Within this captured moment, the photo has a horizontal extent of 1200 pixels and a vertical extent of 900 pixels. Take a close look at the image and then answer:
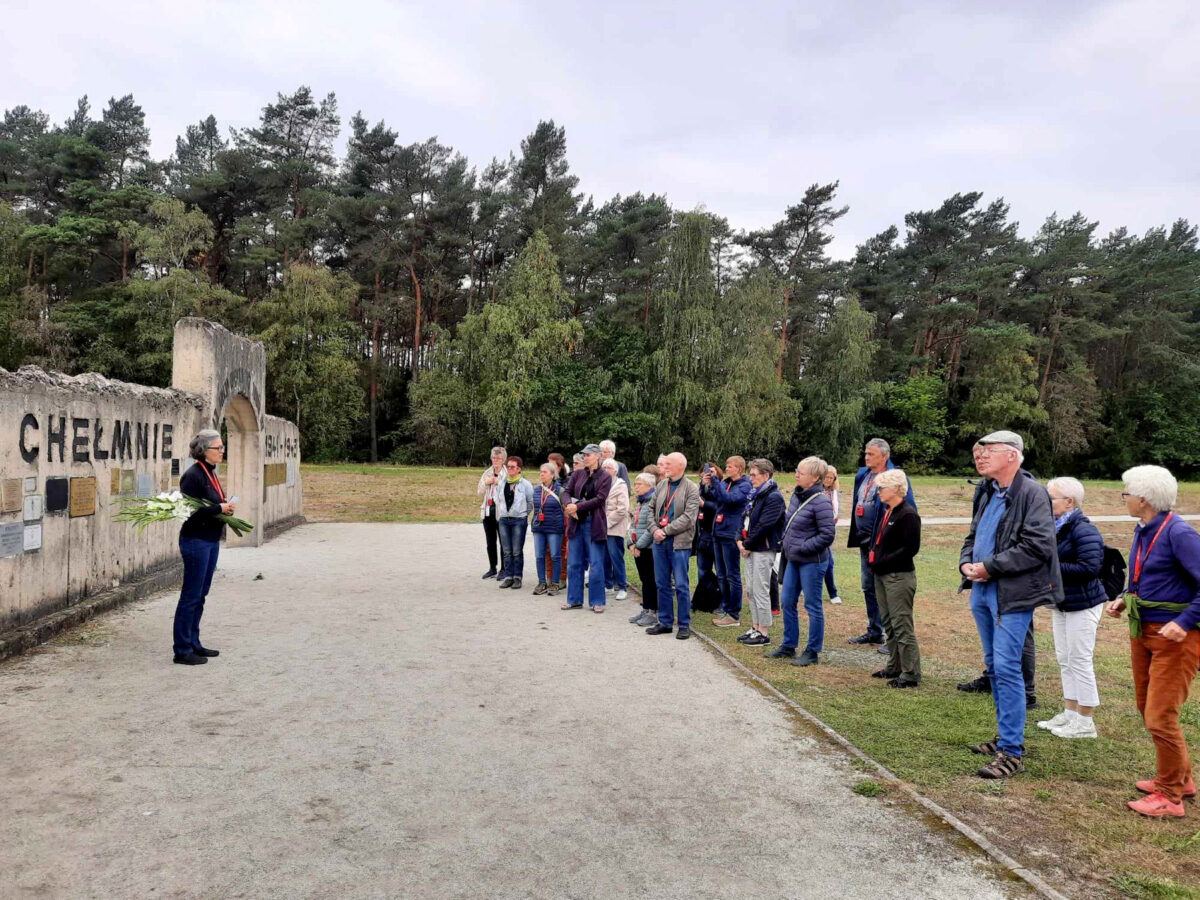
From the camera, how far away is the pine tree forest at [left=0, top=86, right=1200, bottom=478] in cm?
3625

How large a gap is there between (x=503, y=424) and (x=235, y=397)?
22.3 m

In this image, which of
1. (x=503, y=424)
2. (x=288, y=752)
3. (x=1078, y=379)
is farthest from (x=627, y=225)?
(x=288, y=752)

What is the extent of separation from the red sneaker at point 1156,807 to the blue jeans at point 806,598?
306 centimetres

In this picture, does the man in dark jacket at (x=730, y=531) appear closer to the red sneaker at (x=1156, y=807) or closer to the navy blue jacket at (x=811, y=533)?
the navy blue jacket at (x=811, y=533)

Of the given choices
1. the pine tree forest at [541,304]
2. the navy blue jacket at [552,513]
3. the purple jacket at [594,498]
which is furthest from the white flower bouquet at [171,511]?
the pine tree forest at [541,304]

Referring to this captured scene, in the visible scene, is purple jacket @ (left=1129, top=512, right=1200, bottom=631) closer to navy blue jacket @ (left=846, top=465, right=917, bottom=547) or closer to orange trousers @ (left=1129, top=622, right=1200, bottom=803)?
orange trousers @ (left=1129, top=622, right=1200, bottom=803)

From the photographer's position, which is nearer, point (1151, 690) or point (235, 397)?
point (1151, 690)

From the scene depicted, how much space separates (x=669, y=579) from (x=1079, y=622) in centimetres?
392

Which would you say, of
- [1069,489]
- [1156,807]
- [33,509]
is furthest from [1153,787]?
[33,509]

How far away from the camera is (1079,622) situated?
5.21 m

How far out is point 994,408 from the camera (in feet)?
152

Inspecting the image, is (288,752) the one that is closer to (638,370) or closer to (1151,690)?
(1151,690)

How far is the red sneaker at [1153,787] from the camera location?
13.5 ft

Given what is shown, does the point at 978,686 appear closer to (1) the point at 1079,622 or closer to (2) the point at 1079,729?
(2) the point at 1079,729
